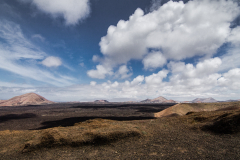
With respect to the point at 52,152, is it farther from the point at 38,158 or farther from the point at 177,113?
the point at 177,113

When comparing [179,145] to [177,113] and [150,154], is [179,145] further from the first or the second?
[177,113]

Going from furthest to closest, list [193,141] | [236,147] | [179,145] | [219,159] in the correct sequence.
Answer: [193,141] < [179,145] < [236,147] < [219,159]

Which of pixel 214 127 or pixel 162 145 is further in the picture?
pixel 214 127

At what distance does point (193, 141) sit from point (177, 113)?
1459 inches

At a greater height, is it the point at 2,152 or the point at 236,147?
the point at 236,147

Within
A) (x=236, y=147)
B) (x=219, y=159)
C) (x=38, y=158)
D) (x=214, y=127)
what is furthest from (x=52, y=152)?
(x=214, y=127)

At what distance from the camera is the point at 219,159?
852 cm

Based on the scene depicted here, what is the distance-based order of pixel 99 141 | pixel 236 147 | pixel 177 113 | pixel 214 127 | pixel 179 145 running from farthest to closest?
pixel 177 113 → pixel 214 127 → pixel 99 141 → pixel 179 145 → pixel 236 147

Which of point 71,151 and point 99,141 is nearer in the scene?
point 71,151

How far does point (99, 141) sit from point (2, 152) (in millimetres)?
10728

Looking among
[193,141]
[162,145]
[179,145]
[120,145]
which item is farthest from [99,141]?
[193,141]

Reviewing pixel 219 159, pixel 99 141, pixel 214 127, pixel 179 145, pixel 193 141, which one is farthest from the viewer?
pixel 214 127

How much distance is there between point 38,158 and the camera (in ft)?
35.2

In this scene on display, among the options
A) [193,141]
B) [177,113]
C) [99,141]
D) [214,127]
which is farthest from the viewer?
[177,113]
